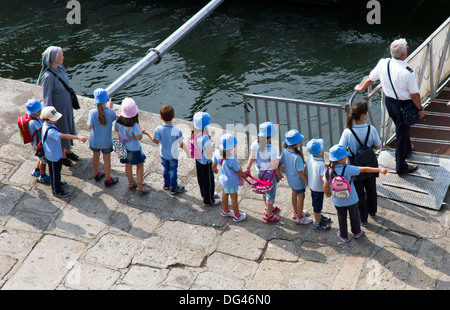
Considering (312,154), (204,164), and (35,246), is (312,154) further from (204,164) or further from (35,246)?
(35,246)

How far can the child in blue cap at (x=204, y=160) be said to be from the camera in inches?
263

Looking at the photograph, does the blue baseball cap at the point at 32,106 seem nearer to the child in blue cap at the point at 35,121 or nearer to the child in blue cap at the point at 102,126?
the child in blue cap at the point at 35,121

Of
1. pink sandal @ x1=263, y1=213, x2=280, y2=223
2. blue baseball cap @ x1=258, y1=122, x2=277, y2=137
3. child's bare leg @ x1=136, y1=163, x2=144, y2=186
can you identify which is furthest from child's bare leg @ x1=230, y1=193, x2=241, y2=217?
child's bare leg @ x1=136, y1=163, x2=144, y2=186

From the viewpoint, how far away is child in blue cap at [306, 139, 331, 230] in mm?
6176

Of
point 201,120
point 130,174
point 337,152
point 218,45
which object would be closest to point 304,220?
point 337,152

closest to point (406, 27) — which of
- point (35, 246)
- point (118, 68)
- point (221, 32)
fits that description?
point (221, 32)

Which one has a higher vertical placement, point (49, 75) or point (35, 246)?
point (49, 75)

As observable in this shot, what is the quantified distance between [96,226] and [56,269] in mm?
800

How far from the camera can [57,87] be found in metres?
7.65

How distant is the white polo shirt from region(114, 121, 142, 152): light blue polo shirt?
288 centimetres

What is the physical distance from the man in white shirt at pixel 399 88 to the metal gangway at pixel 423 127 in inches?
8.0

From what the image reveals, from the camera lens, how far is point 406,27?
1370cm

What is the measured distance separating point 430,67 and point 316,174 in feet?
10.8

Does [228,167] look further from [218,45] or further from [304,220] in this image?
[218,45]
